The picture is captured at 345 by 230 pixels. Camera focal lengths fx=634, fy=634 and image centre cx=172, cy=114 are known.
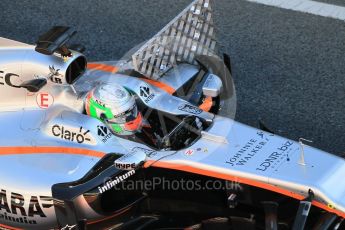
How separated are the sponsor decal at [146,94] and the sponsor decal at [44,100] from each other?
902 mm

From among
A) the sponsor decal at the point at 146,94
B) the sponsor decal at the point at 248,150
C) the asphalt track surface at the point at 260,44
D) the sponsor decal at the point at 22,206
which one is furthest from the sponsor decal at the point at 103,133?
the asphalt track surface at the point at 260,44

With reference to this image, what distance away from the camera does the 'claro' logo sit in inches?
234

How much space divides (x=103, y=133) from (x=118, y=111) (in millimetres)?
250

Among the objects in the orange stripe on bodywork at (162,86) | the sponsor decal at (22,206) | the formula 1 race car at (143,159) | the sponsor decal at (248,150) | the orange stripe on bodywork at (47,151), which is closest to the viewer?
the formula 1 race car at (143,159)

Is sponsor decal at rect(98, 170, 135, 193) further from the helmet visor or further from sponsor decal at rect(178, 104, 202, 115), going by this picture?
sponsor decal at rect(178, 104, 202, 115)

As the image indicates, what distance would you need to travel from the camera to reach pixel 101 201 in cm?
576

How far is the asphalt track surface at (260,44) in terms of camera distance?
8305 millimetres

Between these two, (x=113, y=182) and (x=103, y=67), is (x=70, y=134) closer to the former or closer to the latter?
(x=113, y=182)

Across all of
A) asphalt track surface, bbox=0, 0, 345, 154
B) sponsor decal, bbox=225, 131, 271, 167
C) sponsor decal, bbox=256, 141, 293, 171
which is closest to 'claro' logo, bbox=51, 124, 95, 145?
sponsor decal, bbox=225, 131, 271, 167

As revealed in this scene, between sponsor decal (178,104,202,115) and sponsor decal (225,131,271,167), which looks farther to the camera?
sponsor decal (178,104,202,115)

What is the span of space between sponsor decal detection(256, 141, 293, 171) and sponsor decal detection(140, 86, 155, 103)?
143 centimetres

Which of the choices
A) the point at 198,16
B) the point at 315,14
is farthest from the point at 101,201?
the point at 315,14

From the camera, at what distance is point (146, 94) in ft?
21.2

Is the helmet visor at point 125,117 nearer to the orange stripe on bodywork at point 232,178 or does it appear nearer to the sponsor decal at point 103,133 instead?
the sponsor decal at point 103,133
